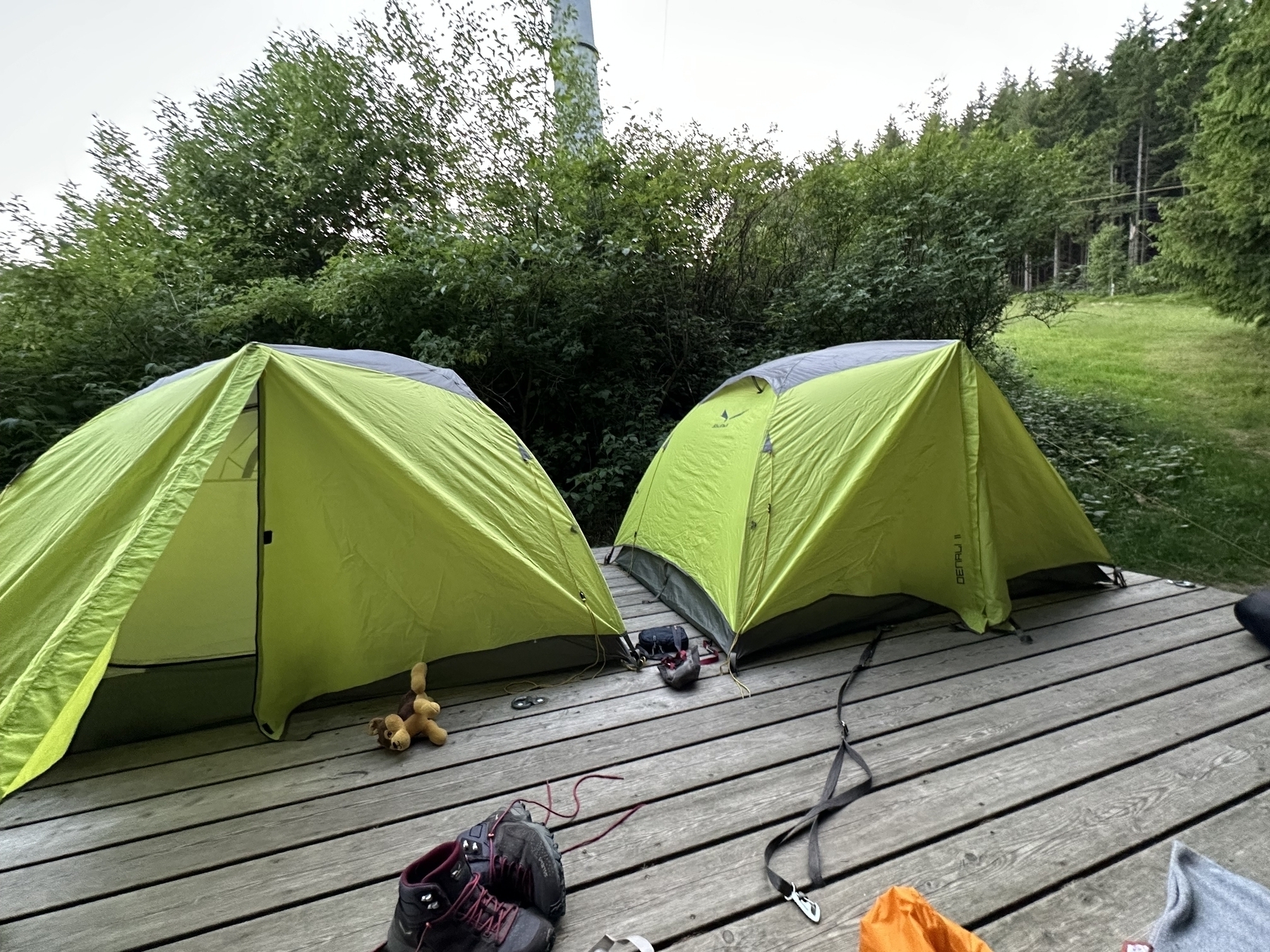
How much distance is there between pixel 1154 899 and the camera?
4.54ft

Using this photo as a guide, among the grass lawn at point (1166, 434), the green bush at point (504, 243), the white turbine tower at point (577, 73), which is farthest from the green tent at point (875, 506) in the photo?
the white turbine tower at point (577, 73)

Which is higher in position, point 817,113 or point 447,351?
point 817,113

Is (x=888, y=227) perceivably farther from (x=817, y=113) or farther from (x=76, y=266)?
(x=76, y=266)

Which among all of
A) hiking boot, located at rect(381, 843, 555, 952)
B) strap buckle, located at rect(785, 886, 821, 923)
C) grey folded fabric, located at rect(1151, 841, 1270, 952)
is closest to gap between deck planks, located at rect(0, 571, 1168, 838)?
hiking boot, located at rect(381, 843, 555, 952)

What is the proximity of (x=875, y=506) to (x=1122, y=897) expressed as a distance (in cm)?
157

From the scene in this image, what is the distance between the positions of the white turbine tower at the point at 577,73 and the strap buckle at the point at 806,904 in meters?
5.80

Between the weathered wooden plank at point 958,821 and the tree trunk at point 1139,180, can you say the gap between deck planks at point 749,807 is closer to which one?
the weathered wooden plank at point 958,821

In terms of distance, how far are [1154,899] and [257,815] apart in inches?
95.0

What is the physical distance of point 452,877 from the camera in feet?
4.27

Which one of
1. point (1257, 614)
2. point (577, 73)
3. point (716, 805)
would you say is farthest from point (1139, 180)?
point (716, 805)

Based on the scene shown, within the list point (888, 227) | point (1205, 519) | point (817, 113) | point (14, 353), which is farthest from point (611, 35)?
point (1205, 519)

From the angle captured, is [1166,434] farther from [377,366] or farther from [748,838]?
[377,366]

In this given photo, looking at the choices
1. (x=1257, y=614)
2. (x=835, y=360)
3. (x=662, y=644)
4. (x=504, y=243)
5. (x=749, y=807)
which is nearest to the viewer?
(x=749, y=807)

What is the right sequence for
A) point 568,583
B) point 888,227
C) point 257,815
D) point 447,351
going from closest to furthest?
point 257,815
point 568,583
point 447,351
point 888,227
